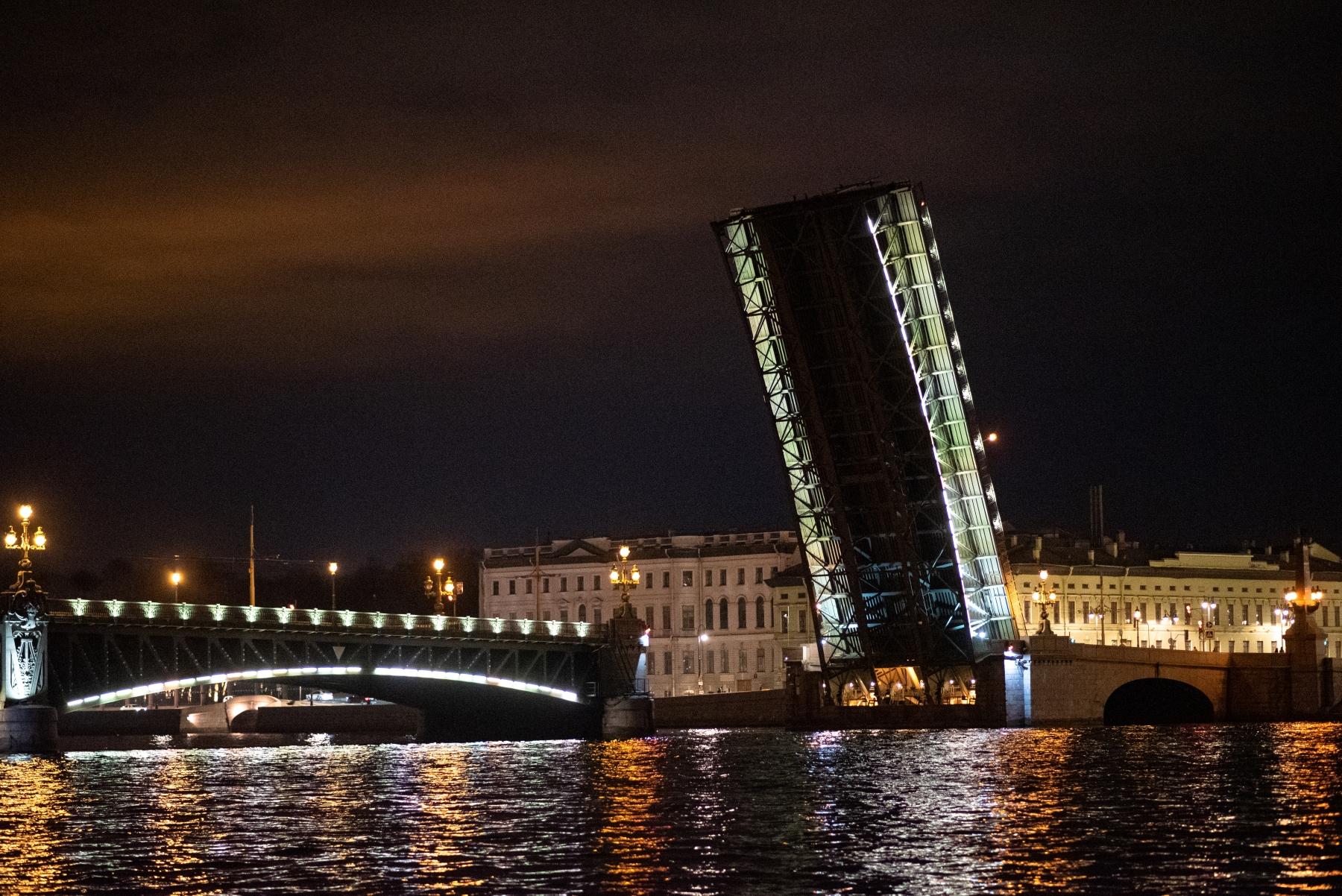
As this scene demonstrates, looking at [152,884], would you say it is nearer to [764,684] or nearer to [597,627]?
[597,627]

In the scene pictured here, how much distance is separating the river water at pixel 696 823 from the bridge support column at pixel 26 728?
54cm

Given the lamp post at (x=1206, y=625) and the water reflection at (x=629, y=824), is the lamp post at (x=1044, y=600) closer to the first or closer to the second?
the lamp post at (x=1206, y=625)

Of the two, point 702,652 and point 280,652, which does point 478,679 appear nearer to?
point 280,652

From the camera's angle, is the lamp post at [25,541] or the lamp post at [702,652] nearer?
the lamp post at [25,541]

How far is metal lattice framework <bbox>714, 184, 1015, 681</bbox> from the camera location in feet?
189

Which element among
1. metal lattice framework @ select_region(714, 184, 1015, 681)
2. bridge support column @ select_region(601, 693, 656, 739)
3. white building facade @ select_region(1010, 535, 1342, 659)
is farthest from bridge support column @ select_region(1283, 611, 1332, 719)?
bridge support column @ select_region(601, 693, 656, 739)

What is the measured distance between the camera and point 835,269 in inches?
2267

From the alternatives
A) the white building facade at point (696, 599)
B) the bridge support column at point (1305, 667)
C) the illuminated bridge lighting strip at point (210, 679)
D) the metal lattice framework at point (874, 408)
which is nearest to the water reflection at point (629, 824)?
the illuminated bridge lighting strip at point (210, 679)

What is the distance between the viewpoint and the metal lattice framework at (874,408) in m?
57.6

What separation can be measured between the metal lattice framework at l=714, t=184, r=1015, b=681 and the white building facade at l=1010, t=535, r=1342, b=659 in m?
39.2

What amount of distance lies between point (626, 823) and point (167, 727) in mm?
75831

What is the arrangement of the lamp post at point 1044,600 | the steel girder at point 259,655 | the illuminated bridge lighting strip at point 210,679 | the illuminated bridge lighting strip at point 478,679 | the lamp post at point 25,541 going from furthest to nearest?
the lamp post at point 1044,600, the illuminated bridge lighting strip at point 478,679, the illuminated bridge lighting strip at point 210,679, the steel girder at point 259,655, the lamp post at point 25,541

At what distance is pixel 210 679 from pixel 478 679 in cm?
934

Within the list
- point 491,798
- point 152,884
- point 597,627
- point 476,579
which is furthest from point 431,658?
point 476,579
